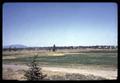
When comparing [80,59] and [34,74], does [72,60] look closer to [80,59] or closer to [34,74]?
[80,59]

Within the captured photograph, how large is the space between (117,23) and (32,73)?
6.85 feet

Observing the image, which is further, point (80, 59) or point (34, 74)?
point (80, 59)

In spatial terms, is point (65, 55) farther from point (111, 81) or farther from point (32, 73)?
point (111, 81)

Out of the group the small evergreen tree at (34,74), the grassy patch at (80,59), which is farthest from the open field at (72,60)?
the small evergreen tree at (34,74)

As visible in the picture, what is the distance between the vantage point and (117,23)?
3379 mm

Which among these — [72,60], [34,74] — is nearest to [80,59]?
[72,60]

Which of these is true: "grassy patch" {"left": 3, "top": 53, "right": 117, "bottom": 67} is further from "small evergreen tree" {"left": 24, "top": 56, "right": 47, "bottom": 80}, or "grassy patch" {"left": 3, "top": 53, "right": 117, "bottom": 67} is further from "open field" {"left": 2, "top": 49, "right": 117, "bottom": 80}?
"small evergreen tree" {"left": 24, "top": 56, "right": 47, "bottom": 80}

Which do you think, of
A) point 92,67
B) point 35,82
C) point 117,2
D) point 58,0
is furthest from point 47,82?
point 92,67

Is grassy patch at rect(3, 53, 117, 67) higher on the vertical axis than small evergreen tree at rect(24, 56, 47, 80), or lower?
lower

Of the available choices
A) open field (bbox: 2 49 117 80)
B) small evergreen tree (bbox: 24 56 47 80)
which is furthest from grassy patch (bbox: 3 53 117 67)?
small evergreen tree (bbox: 24 56 47 80)

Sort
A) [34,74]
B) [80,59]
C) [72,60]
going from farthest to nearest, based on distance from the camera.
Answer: [72,60]
[80,59]
[34,74]

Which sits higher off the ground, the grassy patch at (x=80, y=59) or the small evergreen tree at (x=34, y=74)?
the small evergreen tree at (x=34, y=74)

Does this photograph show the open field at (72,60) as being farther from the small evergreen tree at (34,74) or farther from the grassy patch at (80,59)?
the small evergreen tree at (34,74)

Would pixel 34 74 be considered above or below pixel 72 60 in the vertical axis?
above
